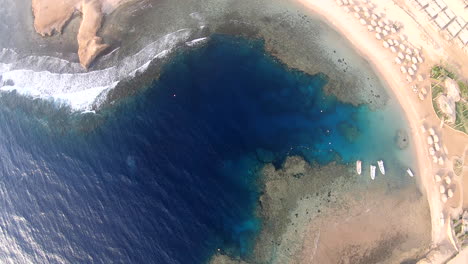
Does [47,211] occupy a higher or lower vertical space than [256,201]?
lower

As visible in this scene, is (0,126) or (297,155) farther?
(0,126)

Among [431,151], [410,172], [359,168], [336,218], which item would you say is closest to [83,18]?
[359,168]

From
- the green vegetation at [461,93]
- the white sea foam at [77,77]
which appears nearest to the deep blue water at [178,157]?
the white sea foam at [77,77]

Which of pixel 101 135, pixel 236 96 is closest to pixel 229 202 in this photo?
pixel 236 96

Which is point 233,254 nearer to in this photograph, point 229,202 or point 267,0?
point 229,202

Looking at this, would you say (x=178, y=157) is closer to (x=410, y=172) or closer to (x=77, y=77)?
(x=77, y=77)

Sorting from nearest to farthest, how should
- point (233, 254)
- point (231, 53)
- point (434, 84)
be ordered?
1. point (233, 254)
2. point (434, 84)
3. point (231, 53)

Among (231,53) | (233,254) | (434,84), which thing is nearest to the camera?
(233,254)
